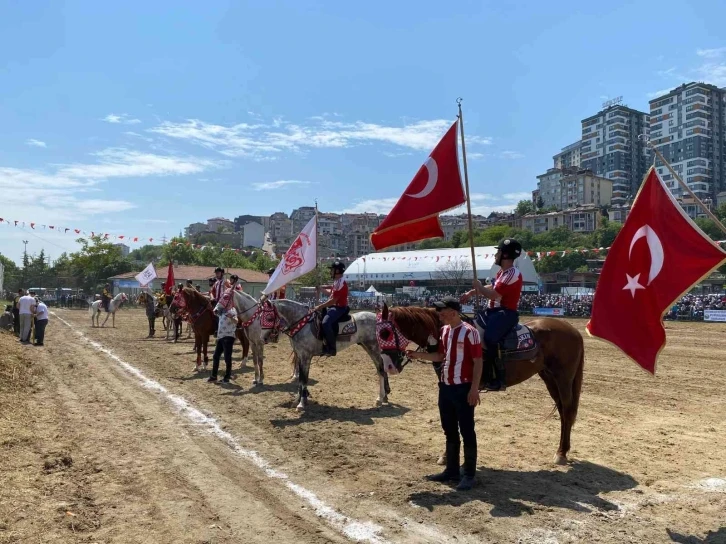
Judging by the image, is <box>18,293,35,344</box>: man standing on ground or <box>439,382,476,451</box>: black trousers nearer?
<box>439,382,476,451</box>: black trousers

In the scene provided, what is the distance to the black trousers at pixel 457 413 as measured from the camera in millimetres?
6027

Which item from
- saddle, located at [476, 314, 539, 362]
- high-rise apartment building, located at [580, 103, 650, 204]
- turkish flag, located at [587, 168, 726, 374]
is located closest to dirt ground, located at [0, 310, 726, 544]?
saddle, located at [476, 314, 539, 362]

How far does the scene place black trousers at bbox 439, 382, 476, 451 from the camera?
6027 mm

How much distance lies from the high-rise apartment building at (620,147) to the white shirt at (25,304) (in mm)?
178927

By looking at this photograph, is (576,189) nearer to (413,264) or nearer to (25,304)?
(413,264)

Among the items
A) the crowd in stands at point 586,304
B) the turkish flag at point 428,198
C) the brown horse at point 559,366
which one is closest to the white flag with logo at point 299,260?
the turkish flag at point 428,198

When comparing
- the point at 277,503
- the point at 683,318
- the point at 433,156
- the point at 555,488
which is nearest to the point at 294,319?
the point at 433,156

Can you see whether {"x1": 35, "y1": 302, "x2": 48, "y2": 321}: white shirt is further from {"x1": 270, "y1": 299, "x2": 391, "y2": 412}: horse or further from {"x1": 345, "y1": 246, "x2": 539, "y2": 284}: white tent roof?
{"x1": 345, "y1": 246, "x2": 539, "y2": 284}: white tent roof

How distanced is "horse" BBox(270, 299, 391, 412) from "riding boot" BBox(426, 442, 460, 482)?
4.24 metres

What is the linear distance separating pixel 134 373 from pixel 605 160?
195 m

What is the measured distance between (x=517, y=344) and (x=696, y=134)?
589 feet

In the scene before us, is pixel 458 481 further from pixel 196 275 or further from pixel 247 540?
pixel 196 275

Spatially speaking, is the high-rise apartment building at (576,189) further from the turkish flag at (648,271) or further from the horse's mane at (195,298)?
the turkish flag at (648,271)

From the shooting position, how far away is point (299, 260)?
12.7 metres
